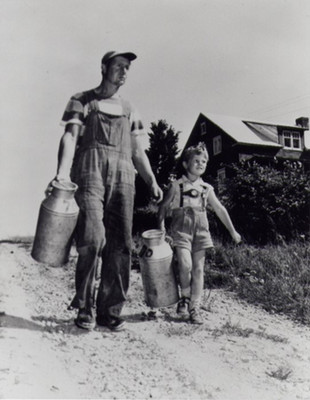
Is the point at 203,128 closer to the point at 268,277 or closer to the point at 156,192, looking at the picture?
the point at 268,277

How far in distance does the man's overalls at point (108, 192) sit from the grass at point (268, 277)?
1790 mm

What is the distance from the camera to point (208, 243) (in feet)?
12.3

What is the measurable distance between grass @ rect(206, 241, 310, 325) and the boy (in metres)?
1.02

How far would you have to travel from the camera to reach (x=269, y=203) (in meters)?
8.77

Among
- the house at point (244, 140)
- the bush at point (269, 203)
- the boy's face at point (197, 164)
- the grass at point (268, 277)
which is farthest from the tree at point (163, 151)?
the boy's face at point (197, 164)

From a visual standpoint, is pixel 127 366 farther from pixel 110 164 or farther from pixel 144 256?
pixel 110 164

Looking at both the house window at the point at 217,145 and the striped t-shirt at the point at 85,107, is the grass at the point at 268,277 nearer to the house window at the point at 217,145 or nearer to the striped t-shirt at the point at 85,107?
the striped t-shirt at the point at 85,107

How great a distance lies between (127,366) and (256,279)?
262cm

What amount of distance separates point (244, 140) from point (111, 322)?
1759cm

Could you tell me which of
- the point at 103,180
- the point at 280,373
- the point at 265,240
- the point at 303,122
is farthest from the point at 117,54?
the point at 303,122

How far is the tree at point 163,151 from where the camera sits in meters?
15.8

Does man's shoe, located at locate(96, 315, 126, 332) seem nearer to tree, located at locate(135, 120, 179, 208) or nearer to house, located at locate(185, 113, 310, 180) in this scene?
tree, located at locate(135, 120, 179, 208)

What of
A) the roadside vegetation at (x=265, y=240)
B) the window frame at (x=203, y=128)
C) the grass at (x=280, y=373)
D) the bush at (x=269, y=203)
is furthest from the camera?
the window frame at (x=203, y=128)

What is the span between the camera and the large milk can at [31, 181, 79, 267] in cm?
301
